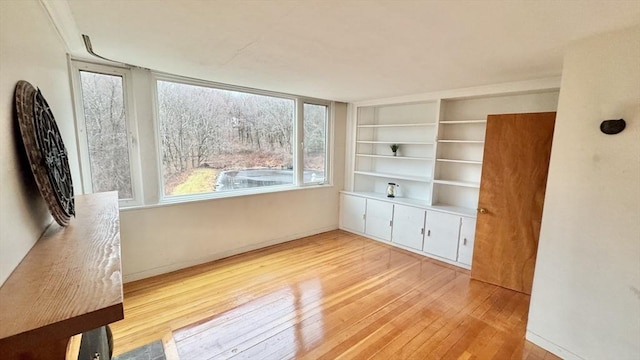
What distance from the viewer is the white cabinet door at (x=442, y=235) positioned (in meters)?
3.60

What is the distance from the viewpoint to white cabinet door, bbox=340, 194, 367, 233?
4.72 metres

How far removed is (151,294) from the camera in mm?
2750

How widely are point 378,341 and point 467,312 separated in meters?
1.03

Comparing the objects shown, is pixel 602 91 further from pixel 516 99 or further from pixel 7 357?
pixel 7 357

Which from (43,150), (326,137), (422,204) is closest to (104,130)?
(43,150)

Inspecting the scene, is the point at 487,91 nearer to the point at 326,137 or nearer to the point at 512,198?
the point at 512,198

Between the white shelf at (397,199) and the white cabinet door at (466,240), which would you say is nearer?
the white cabinet door at (466,240)

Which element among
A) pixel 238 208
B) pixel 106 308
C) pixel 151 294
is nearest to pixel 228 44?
pixel 106 308

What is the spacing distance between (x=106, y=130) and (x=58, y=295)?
2.74m

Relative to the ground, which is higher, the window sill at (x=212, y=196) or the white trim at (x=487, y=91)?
the white trim at (x=487, y=91)

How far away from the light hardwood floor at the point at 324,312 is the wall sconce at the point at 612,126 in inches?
66.0

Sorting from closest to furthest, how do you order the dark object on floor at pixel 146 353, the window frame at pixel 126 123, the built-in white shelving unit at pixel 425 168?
the dark object on floor at pixel 146 353 → the window frame at pixel 126 123 → the built-in white shelving unit at pixel 425 168

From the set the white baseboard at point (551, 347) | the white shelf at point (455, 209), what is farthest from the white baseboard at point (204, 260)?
the white baseboard at point (551, 347)

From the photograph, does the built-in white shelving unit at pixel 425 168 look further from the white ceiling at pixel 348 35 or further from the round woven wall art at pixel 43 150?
the round woven wall art at pixel 43 150
